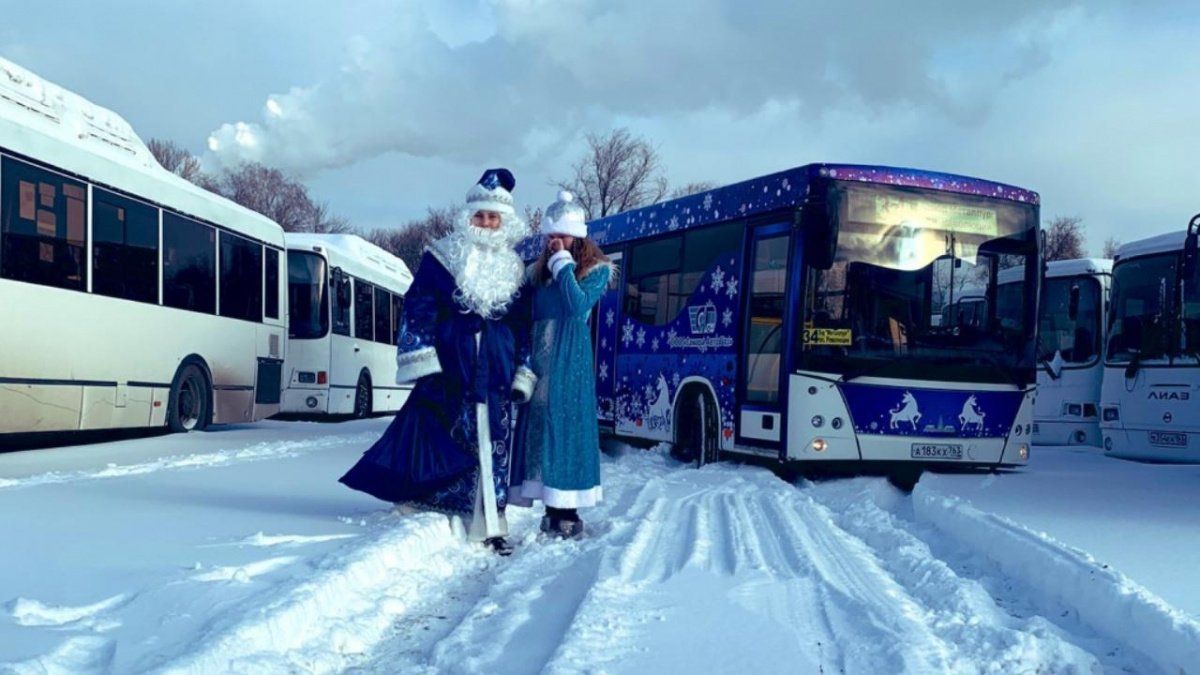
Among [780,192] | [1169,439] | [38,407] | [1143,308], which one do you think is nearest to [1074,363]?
[1143,308]

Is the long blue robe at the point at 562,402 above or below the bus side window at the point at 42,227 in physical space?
below

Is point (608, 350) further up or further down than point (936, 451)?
further up

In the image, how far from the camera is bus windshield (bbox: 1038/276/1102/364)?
17.8 m

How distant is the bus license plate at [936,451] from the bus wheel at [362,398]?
13.1 metres

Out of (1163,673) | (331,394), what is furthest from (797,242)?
(331,394)

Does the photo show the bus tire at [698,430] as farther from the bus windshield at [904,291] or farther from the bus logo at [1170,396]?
the bus logo at [1170,396]

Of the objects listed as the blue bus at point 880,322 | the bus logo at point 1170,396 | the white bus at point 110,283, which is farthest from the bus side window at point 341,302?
the bus logo at point 1170,396

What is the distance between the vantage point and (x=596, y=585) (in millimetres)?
5270

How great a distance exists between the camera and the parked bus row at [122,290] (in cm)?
1076

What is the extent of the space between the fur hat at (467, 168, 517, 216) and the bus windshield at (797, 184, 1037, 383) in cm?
447

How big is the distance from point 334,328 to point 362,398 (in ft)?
7.17

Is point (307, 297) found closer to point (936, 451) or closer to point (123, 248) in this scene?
point (123, 248)

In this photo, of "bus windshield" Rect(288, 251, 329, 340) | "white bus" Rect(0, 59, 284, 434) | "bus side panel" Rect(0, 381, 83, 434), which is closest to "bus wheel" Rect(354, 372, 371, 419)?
"bus windshield" Rect(288, 251, 329, 340)

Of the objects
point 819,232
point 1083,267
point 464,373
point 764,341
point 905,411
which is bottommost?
point 905,411
